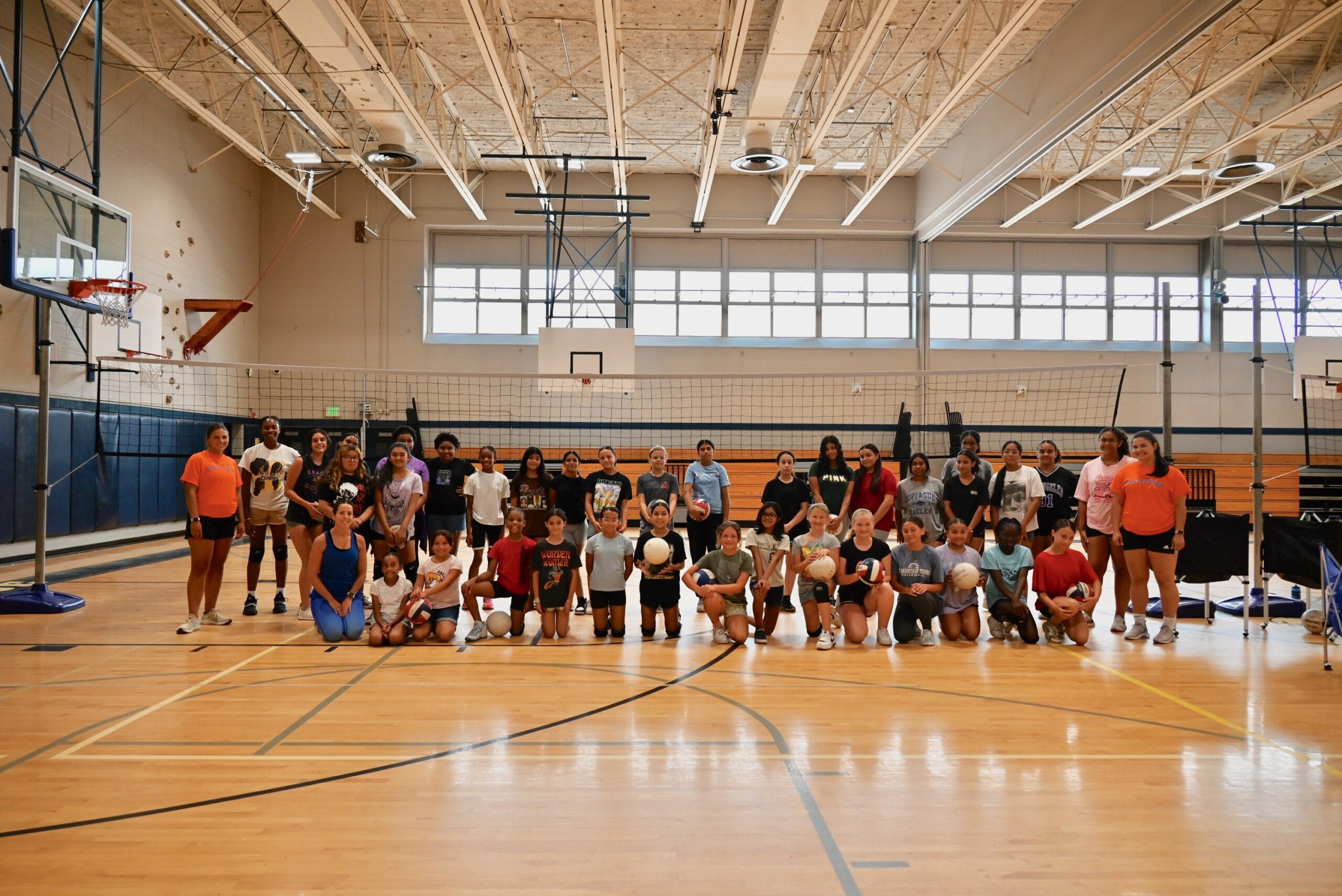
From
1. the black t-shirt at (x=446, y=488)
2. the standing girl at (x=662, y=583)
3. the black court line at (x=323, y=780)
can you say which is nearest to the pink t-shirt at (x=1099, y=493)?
the standing girl at (x=662, y=583)

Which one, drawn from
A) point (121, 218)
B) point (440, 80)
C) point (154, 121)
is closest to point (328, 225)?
point (154, 121)

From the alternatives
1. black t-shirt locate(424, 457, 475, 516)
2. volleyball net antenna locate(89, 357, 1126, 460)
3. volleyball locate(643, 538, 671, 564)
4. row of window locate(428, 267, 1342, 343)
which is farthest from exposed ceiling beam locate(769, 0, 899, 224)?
black t-shirt locate(424, 457, 475, 516)

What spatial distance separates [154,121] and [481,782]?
1254cm

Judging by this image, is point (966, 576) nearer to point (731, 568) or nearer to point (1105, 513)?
point (1105, 513)

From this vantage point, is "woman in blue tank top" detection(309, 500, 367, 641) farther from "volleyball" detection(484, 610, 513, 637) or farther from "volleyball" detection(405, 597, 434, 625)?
"volleyball" detection(484, 610, 513, 637)

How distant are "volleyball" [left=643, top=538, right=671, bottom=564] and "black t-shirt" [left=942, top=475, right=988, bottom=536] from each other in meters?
2.28

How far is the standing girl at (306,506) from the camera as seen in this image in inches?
249

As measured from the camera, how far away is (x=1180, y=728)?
12.8 feet

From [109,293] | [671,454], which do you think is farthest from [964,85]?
[109,293]

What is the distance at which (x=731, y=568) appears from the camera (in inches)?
233

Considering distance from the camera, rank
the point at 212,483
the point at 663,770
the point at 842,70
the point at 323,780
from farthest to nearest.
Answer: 1. the point at 842,70
2. the point at 212,483
3. the point at 663,770
4. the point at 323,780

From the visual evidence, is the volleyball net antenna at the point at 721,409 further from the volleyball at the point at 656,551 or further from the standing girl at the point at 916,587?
the standing girl at the point at 916,587

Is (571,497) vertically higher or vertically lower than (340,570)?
higher

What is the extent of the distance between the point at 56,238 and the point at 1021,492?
7567mm
